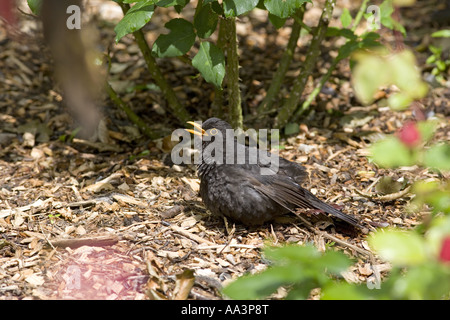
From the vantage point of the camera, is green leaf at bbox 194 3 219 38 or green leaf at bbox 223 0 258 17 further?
green leaf at bbox 194 3 219 38

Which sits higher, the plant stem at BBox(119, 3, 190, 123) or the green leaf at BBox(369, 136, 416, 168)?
the plant stem at BBox(119, 3, 190, 123)

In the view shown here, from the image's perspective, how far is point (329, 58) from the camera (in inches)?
241

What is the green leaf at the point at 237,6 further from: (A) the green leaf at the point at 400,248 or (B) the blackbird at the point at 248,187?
(A) the green leaf at the point at 400,248

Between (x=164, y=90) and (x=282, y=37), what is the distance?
7.31 ft

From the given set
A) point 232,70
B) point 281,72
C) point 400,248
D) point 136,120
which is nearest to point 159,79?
point 136,120

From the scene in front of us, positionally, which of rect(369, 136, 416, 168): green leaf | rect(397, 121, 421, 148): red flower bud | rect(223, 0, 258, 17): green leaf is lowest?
rect(369, 136, 416, 168): green leaf

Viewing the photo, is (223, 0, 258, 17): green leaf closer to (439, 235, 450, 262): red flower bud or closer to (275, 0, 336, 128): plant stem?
(275, 0, 336, 128): plant stem

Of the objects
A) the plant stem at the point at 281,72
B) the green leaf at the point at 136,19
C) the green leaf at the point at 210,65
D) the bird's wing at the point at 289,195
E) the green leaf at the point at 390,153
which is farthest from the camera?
the plant stem at the point at 281,72

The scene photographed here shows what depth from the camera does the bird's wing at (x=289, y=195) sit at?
12.4ft

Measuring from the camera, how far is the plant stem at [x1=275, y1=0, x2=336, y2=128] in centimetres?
480

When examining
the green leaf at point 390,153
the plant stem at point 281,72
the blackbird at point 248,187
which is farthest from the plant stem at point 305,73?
the green leaf at point 390,153

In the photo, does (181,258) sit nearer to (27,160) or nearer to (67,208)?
(67,208)

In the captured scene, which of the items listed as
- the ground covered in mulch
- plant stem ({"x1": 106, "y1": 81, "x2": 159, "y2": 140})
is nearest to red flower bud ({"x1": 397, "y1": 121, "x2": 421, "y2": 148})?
the ground covered in mulch

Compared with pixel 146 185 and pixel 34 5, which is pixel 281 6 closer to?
pixel 34 5
